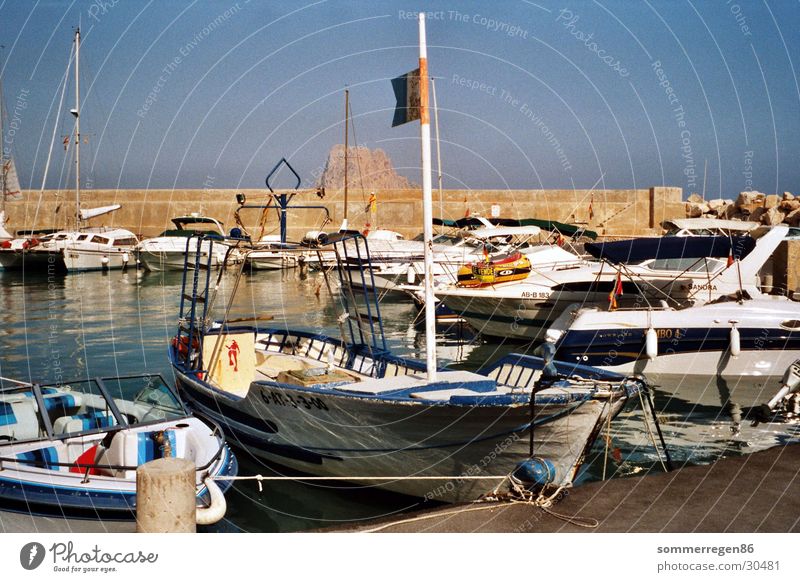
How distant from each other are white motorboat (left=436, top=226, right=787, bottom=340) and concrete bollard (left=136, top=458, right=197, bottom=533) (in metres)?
12.8

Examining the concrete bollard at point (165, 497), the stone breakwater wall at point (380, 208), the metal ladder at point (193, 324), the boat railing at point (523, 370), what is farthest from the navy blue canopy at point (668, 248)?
the stone breakwater wall at point (380, 208)

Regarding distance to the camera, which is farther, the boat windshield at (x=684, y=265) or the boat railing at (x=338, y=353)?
the boat windshield at (x=684, y=265)

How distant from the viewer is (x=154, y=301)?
103ft

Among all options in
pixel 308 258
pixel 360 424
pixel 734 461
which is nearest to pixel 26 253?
pixel 308 258

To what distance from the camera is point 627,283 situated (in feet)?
65.8

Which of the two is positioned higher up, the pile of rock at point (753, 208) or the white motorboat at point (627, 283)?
the pile of rock at point (753, 208)

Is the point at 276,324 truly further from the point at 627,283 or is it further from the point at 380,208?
the point at 380,208

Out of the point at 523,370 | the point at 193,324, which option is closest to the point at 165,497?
the point at 523,370

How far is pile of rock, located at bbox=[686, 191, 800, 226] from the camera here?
36.4 metres

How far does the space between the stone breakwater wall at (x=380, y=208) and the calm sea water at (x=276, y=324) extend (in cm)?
775

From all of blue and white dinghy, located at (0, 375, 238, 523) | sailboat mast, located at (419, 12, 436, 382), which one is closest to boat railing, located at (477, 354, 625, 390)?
sailboat mast, located at (419, 12, 436, 382)

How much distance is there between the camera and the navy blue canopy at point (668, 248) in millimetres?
17531

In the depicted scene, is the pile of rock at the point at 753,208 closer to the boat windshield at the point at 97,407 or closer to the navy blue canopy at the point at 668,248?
the navy blue canopy at the point at 668,248

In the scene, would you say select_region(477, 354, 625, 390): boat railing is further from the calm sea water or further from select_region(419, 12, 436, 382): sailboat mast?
select_region(419, 12, 436, 382): sailboat mast
